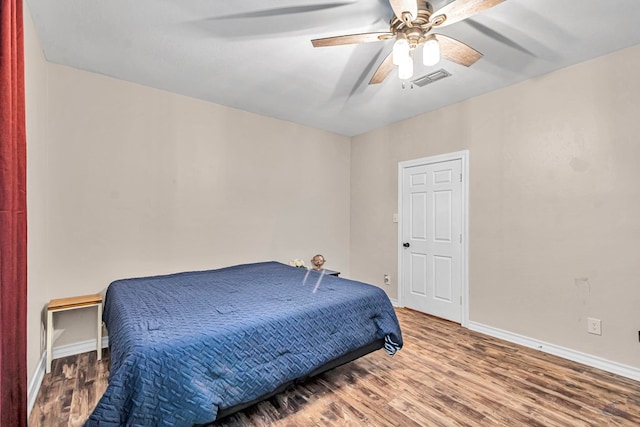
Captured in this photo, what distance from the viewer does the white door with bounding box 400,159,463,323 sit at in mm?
3523

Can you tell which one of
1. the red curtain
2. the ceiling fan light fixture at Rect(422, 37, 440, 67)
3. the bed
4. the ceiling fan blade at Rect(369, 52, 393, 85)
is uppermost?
the ceiling fan blade at Rect(369, 52, 393, 85)

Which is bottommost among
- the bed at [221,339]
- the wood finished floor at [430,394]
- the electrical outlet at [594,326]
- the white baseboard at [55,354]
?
the wood finished floor at [430,394]

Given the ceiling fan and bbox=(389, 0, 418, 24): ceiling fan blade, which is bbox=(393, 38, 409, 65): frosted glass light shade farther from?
bbox=(389, 0, 418, 24): ceiling fan blade

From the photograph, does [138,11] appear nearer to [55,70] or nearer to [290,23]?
[290,23]

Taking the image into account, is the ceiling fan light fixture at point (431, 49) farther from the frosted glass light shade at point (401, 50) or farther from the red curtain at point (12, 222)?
the red curtain at point (12, 222)

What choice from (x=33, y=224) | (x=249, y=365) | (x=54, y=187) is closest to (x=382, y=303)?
(x=249, y=365)

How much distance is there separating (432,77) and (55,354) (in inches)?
165

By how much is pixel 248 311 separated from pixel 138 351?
65 cm

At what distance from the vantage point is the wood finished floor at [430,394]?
1840mm

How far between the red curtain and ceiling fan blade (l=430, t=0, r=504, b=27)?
6.20 feet

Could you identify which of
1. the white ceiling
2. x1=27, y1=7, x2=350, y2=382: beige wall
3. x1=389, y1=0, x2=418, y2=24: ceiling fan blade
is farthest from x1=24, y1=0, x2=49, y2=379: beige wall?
x1=389, y1=0, x2=418, y2=24: ceiling fan blade

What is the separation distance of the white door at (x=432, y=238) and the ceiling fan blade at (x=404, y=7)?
220 cm

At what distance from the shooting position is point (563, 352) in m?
2.69

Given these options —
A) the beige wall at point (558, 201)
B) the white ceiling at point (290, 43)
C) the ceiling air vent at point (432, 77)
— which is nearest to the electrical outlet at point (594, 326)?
the beige wall at point (558, 201)
